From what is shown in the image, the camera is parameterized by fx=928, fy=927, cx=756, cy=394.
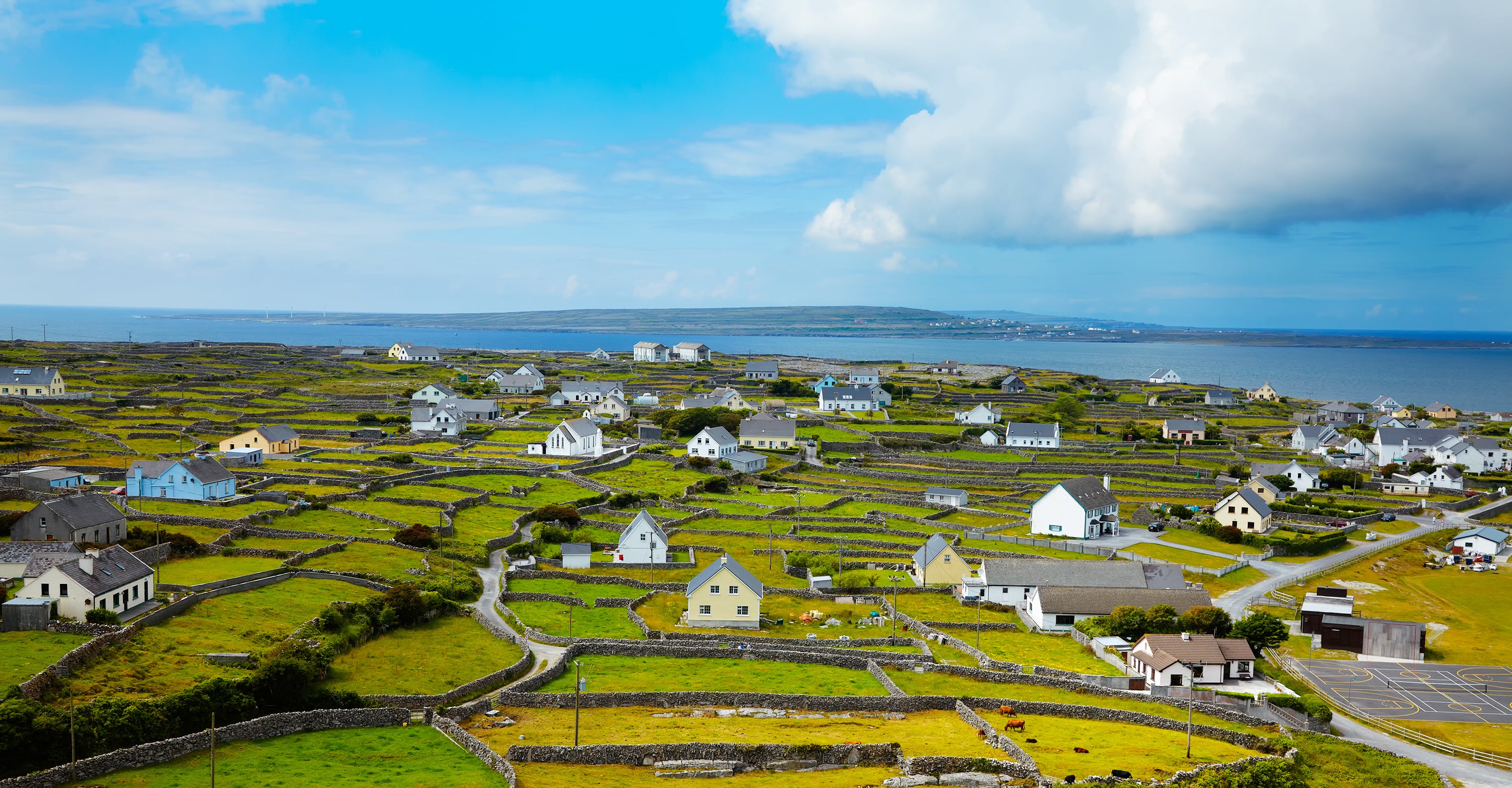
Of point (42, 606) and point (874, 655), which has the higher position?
point (42, 606)

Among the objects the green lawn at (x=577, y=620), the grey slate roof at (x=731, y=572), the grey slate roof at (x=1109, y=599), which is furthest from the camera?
the grey slate roof at (x=1109, y=599)

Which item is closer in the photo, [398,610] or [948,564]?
[398,610]

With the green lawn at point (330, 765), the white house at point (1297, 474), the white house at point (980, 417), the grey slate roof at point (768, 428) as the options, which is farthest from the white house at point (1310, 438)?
the green lawn at point (330, 765)

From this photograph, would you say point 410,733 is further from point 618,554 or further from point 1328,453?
point 1328,453

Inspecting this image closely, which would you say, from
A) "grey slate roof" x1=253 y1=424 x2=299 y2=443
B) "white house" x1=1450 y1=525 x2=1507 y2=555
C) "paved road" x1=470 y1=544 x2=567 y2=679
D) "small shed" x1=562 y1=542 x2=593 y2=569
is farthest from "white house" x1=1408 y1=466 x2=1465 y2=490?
"grey slate roof" x1=253 y1=424 x2=299 y2=443

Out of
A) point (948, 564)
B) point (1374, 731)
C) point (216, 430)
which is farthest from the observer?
point (216, 430)

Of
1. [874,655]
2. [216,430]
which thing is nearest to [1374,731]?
[874,655]

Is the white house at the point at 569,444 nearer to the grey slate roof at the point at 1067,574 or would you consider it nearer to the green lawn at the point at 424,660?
the green lawn at the point at 424,660
